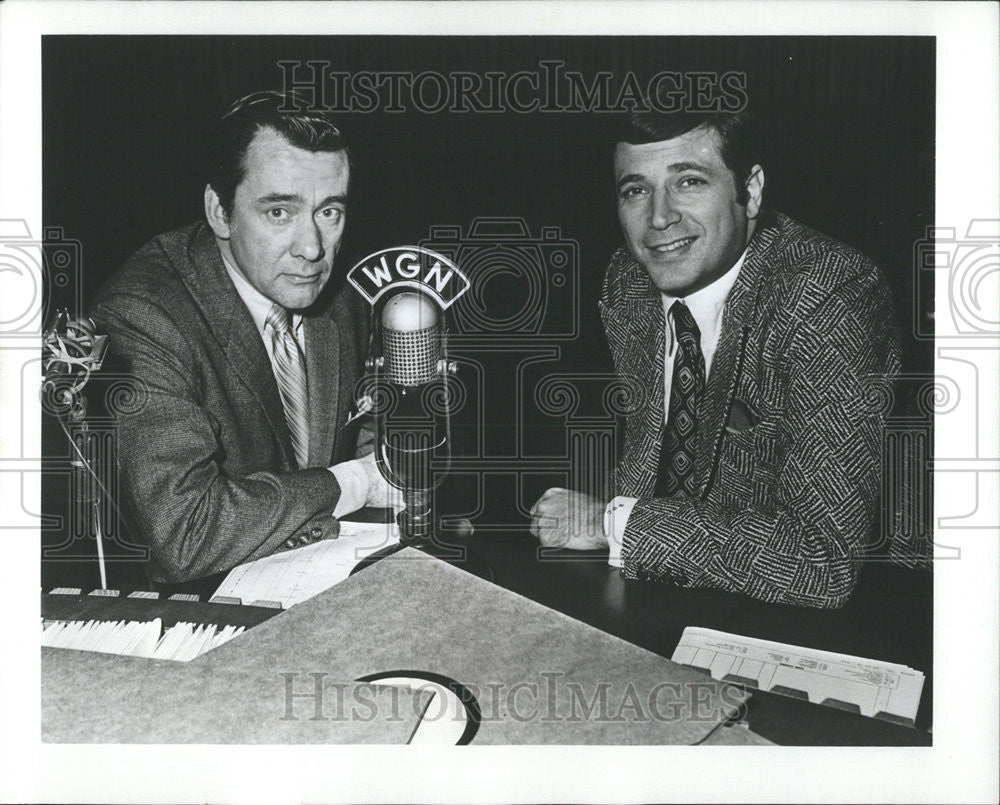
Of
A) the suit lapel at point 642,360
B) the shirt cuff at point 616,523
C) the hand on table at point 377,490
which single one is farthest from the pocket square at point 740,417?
the hand on table at point 377,490

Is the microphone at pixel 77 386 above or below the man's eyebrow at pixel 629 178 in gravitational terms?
below

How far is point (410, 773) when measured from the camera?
2.50m

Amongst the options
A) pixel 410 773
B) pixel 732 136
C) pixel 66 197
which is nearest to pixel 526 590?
pixel 410 773

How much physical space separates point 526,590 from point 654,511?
0.37 meters

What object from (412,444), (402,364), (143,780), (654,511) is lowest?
(143,780)

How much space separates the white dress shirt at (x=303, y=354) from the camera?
251 cm

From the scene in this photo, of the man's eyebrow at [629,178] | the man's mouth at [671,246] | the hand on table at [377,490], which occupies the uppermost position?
the man's eyebrow at [629,178]

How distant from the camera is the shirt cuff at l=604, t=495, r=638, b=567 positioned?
2.53 metres

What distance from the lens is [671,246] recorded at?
8.13 feet

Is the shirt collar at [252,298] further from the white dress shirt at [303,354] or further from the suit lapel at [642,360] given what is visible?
the suit lapel at [642,360]

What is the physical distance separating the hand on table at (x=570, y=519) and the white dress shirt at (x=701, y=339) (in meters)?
0.03

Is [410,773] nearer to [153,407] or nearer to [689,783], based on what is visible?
[689,783]

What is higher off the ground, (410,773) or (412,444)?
(412,444)

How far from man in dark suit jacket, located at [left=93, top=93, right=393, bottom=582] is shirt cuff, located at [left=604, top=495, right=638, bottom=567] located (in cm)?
75
